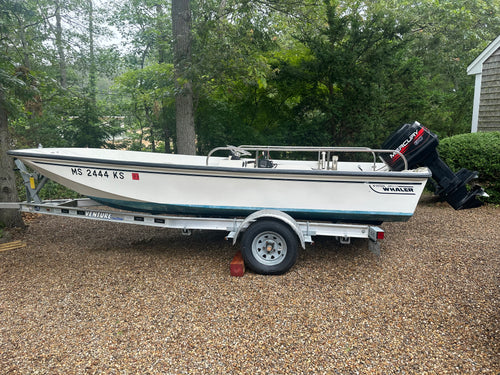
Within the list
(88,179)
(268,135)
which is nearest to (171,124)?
(268,135)

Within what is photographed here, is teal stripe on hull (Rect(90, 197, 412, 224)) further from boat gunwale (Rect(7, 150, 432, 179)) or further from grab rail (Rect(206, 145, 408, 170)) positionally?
grab rail (Rect(206, 145, 408, 170))

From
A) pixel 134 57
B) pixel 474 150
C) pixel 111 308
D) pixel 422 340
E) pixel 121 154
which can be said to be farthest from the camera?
pixel 134 57

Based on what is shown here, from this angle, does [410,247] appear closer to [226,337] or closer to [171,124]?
[226,337]

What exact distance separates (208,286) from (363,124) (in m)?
5.51

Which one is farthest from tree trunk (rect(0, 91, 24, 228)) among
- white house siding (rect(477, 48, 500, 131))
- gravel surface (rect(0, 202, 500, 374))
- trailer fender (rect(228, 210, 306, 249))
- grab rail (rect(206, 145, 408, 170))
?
white house siding (rect(477, 48, 500, 131))

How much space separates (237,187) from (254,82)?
2.93 meters

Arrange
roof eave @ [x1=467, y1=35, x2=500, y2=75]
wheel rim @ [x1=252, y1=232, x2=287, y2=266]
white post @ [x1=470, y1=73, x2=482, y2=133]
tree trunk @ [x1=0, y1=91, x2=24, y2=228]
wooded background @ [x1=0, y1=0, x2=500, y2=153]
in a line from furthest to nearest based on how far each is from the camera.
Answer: white post @ [x1=470, y1=73, x2=482, y2=133] → roof eave @ [x1=467, y1=35, x2=500, y2=75] → wooded background @ [x1=0, y1=0, x2=500, y2=153] → tree trunk @ [x1=0, y1=91, x2=24, y2=228] → wheel rim @ [x1=252, y1=232, x2=287, y2=266]

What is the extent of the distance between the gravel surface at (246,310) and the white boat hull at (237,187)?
705 millimetres

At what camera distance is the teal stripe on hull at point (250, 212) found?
3744 millimetres

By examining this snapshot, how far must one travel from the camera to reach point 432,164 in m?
4.12

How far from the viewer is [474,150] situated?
6465 millimetres

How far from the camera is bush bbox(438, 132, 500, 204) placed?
635 centimetres

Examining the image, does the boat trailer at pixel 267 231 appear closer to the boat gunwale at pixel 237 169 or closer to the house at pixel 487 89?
the boat gunwale at pixel 237 169

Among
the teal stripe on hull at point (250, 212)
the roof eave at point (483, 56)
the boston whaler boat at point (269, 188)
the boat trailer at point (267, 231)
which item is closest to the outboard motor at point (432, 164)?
the boston whaler boat at point (269, 188)
